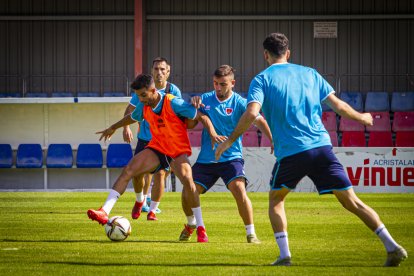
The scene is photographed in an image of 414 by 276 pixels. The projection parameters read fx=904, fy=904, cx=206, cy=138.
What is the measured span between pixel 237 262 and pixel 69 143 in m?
18.7

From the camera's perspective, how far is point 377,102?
32656 mm

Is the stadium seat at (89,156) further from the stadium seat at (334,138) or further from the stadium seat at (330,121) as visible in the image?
the stadium seat at (330,121)

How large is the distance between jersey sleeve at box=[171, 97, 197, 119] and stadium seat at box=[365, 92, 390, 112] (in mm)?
22222

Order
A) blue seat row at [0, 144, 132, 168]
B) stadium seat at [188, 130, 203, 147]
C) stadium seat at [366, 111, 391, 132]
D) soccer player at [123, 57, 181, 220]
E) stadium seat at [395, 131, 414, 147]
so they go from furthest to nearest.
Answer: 1. stadium seat at [366, 111, 391, 132]
2. stadium seat at [188, 130, 203, 147]
3. stadium seat at [395, 131, 414, 147]
4. blue seat row at [0, 144, 132, 168]
5. soccer player at [123, 57, 181, 220]

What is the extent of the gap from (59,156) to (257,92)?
18661 millimetres

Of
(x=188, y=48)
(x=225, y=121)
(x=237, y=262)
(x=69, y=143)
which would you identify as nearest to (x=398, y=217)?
(x=225, y=121)

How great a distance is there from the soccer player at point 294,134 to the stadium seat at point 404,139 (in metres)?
19.9

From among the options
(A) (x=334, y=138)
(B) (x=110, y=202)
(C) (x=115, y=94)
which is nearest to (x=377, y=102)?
(A) (x=334, y=138)

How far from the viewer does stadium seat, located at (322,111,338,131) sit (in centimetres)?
3045

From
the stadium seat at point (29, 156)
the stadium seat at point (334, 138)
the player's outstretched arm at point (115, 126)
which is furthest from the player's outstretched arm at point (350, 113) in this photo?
the stadium seat at point (334, 138)

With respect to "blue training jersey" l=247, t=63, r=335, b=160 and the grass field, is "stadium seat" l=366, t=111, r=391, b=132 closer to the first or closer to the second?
the grass field

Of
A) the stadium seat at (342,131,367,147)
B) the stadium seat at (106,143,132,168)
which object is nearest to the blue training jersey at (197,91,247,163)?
the stadium seat at (106,143,132,168)

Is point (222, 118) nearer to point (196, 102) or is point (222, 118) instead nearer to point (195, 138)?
point (196, 102)

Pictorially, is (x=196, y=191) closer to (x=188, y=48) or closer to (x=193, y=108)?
(x=193, y=108)
